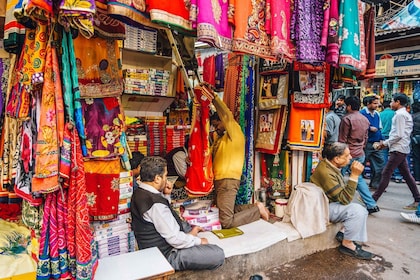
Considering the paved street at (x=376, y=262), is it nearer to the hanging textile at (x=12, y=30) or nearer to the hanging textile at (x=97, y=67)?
the hanging textile at (x=97, y=67)

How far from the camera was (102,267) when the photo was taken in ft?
7.05

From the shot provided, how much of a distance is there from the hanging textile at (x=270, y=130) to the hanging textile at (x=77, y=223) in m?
2.42

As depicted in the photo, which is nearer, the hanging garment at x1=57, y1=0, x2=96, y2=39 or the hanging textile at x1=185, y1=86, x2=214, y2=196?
the hanging garment at x1=57, y1=0, x2=96, y2=39

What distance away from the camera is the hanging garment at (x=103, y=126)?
88.8 inches

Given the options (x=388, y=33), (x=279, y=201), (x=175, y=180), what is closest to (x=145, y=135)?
(x=175, y=180)

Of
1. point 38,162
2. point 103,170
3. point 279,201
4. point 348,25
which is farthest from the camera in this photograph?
point 279,201

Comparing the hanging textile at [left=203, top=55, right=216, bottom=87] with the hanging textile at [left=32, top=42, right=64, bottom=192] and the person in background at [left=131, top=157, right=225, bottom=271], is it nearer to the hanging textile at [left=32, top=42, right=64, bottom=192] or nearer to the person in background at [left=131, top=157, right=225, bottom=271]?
the person in background at [left=131, top=157, right=225, bottom=271]

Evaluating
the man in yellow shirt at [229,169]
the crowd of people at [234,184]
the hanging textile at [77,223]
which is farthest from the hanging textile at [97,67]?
the man in yellow shirt at [229,169]

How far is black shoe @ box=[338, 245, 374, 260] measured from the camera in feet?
10.7

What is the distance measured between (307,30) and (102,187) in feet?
7.35

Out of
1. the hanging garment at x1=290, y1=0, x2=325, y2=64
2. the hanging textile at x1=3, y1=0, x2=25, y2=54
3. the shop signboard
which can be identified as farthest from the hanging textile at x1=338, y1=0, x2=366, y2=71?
the shop signboard

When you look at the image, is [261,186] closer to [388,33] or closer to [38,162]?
[38,162]

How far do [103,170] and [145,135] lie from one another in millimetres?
1580

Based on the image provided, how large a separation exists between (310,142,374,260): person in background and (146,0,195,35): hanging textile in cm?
215
